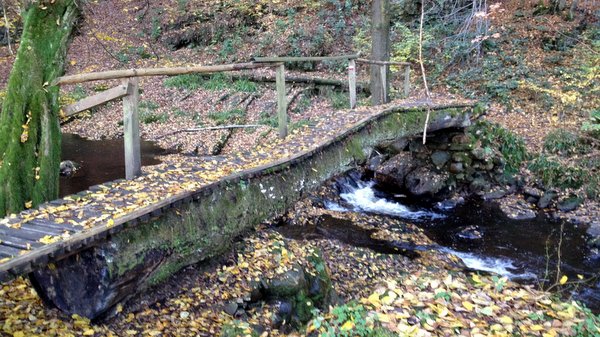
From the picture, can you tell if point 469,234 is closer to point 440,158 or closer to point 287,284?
point 440,158

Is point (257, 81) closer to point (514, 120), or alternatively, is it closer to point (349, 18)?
point (349, 18)

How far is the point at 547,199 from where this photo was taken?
13078 mm

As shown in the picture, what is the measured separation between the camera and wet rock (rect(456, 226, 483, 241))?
36.8 feet

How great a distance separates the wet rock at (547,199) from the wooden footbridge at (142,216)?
7738 mm

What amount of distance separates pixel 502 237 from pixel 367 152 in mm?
4300

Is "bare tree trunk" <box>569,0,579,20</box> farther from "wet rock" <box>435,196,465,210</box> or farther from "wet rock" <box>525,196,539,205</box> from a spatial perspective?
"wet rock" <box>435,196,465,210</box>

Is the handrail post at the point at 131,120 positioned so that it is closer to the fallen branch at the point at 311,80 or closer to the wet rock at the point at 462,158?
the wet rock at the point at 462,158

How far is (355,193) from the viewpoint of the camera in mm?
13945

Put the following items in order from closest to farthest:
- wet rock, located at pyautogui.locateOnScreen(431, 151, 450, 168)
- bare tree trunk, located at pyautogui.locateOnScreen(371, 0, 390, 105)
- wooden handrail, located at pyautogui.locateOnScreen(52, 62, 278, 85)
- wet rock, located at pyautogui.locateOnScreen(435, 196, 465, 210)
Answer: wooden handrail, located at pyautogui.locateOnScreen(52, 62, 278, 85) → bare tree trunk, located at pyautogui.locateOnScreen(371, 0, 390, 105) → wet rock, located at pyautogui.locateOnScreen(435, 196, 465, 210) → wet rock, located at pyautogui.locateOnScreen(431, 151, 450, 168)

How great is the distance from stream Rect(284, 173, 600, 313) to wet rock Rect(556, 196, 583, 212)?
632mm

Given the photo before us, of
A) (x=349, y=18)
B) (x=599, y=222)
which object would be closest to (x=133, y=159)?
(x=599, y=222)

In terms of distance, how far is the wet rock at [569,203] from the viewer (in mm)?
12703

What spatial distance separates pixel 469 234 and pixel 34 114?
365 inches

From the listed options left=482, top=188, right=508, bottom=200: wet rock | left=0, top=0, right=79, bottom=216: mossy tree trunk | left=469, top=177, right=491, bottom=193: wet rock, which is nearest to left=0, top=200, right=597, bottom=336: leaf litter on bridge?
left=0, top=0, right=79, bottom=216: mossy tree trunk
